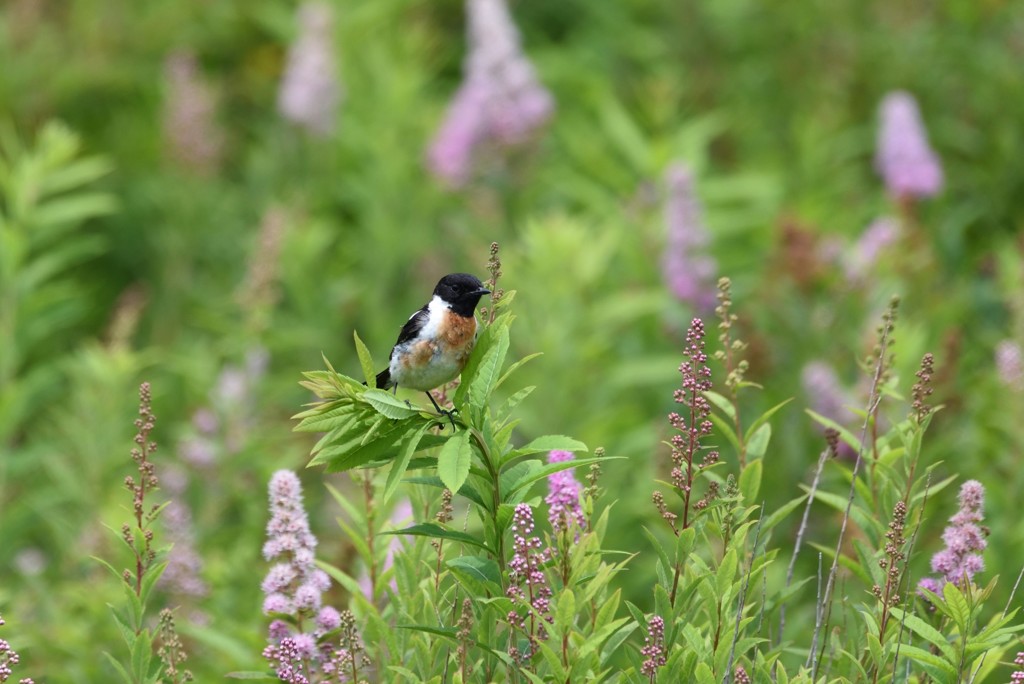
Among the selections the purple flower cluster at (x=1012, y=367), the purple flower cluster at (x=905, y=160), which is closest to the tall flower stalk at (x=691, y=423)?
the purple flower cluster at (x=1012, y=367)

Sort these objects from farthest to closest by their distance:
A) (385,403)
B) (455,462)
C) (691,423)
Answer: (691,423)
(385,403)
(455,462)

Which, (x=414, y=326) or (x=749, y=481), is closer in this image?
(x=749, y=481)

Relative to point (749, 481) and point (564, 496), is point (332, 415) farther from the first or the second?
point (749, 481)

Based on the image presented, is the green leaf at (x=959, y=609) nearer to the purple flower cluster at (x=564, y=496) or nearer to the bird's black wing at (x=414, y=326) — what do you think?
the purple flower cluster at (x=564, y=496)

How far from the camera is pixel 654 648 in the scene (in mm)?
2309

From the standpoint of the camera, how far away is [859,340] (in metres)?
5.89

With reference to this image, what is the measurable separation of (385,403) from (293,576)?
1.82 feet

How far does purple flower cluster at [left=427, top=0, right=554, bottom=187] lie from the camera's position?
7184mm

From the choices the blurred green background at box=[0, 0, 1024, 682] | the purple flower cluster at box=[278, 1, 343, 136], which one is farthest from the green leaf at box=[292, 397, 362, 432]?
the purple flower cluster at box=[278, 1, 343, 136]

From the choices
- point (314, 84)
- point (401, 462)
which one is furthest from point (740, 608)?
point (314, 84)

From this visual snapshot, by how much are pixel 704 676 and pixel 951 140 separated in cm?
660

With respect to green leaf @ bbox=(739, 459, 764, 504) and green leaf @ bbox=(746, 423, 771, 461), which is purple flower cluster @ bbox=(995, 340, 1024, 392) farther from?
green leaf @ bbox=(739, 459, 764, 504)

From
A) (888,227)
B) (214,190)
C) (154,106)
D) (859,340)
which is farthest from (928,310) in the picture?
(154,106)

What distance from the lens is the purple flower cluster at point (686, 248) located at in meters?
6.32
